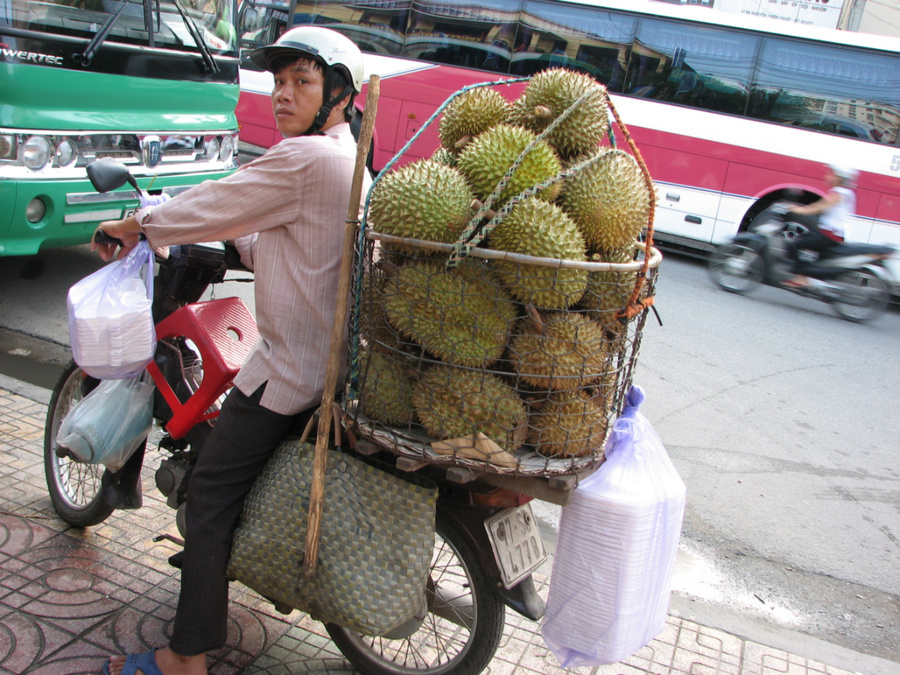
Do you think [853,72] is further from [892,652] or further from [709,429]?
[892,652]

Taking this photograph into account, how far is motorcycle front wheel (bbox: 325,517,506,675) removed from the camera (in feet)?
6.60

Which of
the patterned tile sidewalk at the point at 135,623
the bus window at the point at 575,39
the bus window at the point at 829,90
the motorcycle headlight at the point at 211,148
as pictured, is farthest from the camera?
the bus window at the point at 575,39

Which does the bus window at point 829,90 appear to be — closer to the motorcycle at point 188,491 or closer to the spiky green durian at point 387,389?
the motorcycle at point 188,491

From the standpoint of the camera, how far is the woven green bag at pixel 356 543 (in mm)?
1830

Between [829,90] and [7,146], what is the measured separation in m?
8.20

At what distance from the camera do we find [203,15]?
17.6 feet

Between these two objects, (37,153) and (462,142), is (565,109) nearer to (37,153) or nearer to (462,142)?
(462,142)

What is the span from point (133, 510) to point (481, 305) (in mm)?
1858

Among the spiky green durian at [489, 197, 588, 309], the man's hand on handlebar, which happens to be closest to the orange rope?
the spiky green durian at [489, 197, 588, 309]

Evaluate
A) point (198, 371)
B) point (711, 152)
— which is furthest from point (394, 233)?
point (711, 152)

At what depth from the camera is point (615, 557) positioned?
182cm

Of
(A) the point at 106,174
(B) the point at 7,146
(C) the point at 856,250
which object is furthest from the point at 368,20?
(A) the point at 106,174

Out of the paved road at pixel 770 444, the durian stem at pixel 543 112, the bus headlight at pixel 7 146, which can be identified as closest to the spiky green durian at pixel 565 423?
the durian stem at pixel 543 112

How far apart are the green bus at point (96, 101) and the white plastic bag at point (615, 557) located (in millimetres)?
2993
